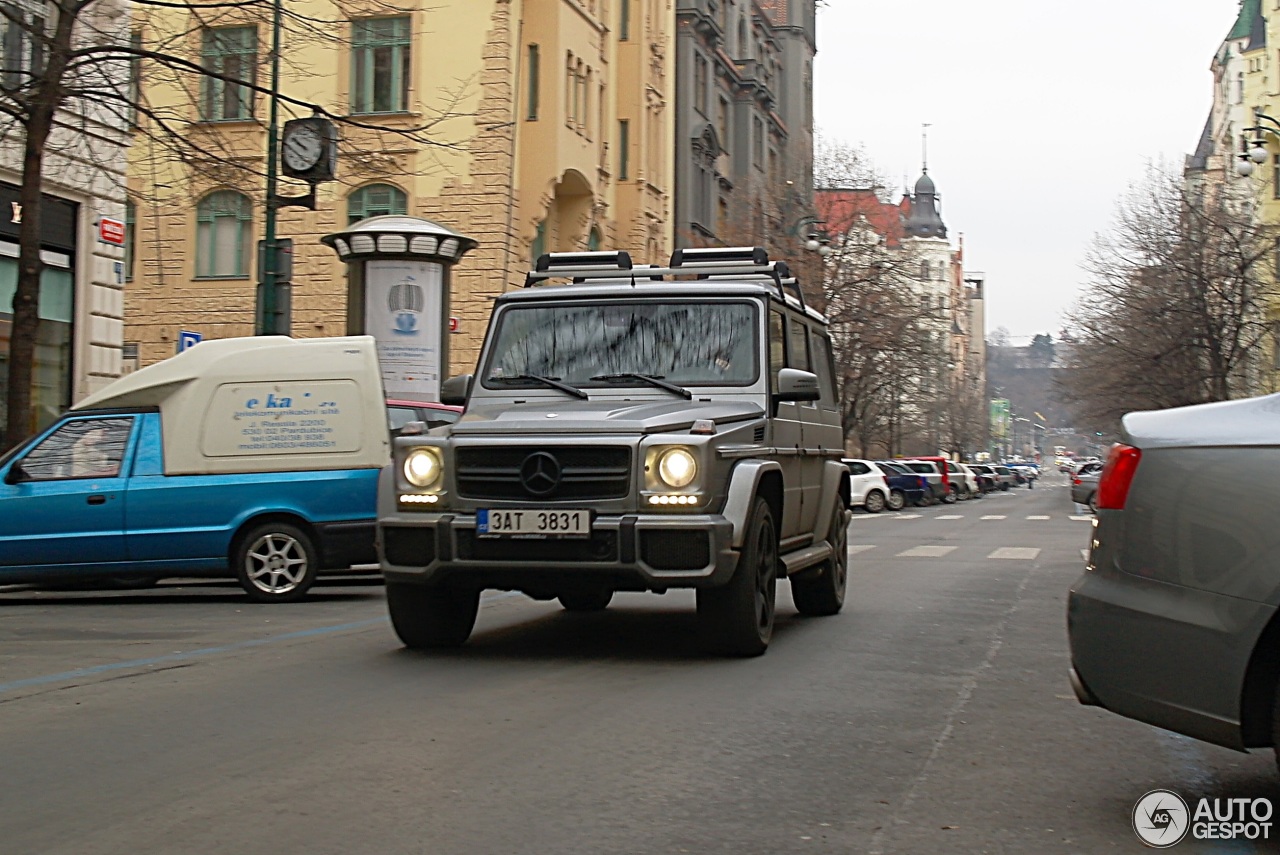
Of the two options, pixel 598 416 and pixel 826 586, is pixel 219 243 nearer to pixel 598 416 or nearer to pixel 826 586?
pixel 826 586

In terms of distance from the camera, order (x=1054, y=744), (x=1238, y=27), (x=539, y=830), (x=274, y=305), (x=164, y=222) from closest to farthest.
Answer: (x=539, y=830) < (x=1054, y=744) < (x=274, y=305) < (x=164, y=222) < (x=1238, y=27)

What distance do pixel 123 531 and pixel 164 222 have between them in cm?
2733

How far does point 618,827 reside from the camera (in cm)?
502

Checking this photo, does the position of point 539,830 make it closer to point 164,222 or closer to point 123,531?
point 123,531

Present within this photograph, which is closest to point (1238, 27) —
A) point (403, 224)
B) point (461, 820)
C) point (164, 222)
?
point (164, 222)

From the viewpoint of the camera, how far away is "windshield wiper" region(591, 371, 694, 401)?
30.8ft

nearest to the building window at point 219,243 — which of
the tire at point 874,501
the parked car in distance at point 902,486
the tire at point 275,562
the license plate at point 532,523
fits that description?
the tire at point 874,501

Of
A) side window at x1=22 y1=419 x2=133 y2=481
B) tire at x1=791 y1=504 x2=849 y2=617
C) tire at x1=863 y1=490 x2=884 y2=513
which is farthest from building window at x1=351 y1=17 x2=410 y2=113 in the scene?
tire at x1=791 y1=504 x2=849 y2=617

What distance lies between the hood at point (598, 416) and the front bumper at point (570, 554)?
1.63ft

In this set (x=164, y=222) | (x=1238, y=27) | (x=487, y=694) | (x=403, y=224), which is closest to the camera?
(x=487, y=694)

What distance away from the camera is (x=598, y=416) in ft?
28.2

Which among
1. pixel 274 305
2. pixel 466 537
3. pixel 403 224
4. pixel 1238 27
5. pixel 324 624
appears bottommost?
pixel 324 624

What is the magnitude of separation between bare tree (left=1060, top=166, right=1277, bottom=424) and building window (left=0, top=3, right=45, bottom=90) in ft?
125

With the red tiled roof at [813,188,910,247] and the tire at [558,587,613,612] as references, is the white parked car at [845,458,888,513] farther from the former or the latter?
the tire at [558,587,613,612]
